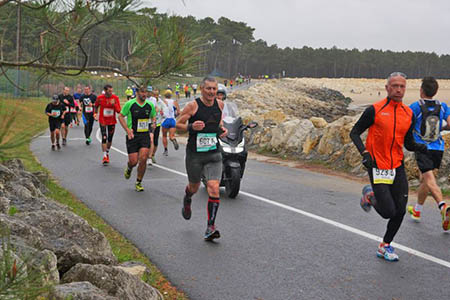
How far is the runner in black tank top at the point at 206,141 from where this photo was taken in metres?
6.55

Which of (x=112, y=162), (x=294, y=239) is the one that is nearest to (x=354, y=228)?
(x=294, y=239)

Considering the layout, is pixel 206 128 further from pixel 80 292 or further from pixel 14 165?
pixel 14 165

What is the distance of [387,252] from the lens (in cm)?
579

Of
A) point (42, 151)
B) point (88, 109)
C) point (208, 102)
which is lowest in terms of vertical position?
point (42, 151)

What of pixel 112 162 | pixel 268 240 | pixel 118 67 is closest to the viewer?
pixel 118 67

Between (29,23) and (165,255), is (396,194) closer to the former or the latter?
(165,255)

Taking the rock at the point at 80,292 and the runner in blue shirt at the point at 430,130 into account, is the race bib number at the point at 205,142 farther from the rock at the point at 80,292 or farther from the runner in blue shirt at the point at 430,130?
the rock at the point at 80,292

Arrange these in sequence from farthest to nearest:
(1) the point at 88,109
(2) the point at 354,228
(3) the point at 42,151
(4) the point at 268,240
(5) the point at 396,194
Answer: (1) the point at 88,109 < (3) the point at 42,151 < (2) the point at 354,228 < (4) the point at 268,240 < (5) the point at 396,194

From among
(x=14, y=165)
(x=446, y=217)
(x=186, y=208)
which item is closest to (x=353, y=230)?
(x=446, y=217)

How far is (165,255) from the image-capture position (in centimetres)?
593

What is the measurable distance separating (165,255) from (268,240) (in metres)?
1.40

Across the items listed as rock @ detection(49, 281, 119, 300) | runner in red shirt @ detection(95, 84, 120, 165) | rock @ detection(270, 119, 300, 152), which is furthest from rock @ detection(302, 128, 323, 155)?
rock @ detection(49, 281, 119, 300)

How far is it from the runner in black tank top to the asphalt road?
652 mm

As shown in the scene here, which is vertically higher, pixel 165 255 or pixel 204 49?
pixel 204 49
